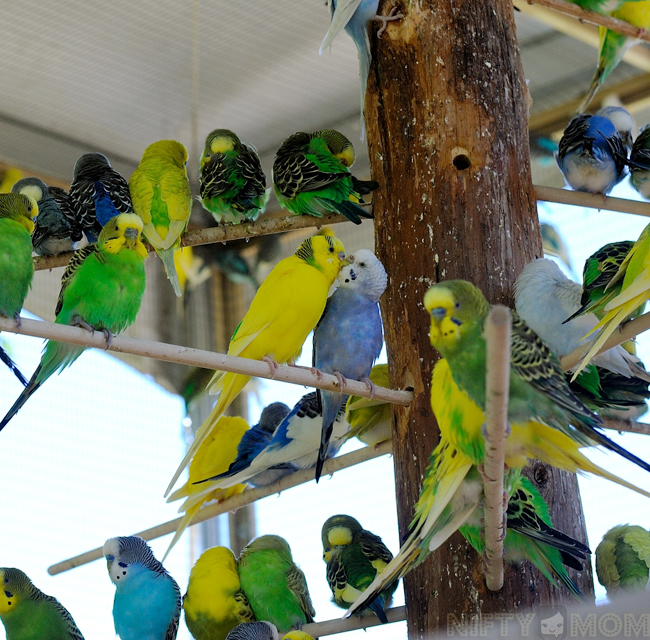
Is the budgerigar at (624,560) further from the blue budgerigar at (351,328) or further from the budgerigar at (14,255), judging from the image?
the budgerigar at (14,255)

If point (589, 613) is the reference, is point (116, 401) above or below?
above

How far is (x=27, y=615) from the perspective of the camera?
2387mm

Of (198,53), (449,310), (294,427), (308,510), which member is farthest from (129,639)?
(198,53)

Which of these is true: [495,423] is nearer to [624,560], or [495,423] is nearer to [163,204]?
[624,560]

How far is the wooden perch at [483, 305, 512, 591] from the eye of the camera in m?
1.04

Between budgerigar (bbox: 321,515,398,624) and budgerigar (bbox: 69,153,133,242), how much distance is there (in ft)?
3.88

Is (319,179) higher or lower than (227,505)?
higher

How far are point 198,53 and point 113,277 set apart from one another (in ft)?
5.91

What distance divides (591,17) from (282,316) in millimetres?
1093

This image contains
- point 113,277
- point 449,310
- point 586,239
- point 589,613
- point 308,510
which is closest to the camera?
point 589,613

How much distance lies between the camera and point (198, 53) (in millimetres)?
3605

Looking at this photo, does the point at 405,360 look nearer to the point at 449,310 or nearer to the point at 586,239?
the point at 449,310

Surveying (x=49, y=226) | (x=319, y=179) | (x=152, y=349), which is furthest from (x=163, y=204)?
(x=152, y=349)

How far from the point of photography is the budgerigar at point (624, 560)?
95.2 inches
